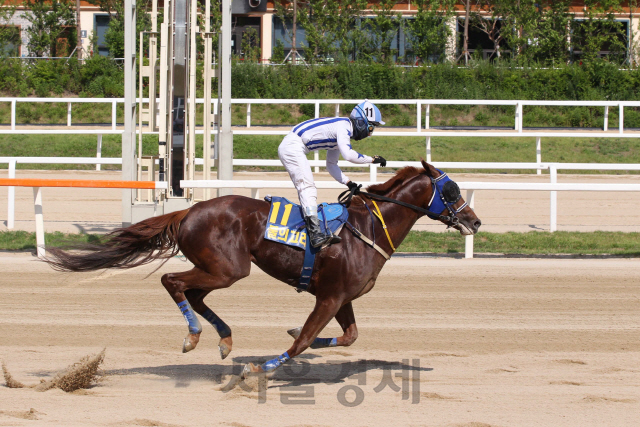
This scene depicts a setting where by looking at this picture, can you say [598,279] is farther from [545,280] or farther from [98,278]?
[98,278]

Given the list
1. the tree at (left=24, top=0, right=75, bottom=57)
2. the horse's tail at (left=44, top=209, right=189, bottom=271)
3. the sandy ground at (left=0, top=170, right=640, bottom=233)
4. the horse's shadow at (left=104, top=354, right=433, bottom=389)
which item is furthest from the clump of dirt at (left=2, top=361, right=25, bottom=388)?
the tree at (left=24, top=0, right=75, bottom=57)

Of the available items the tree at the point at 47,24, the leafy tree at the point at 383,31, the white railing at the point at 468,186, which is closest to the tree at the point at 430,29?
the leafy tree at the point at 383,31

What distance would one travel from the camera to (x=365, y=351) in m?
5.66

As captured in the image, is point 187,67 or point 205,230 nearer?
point 205,230

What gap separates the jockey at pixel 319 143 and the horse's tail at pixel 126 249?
0.81 metres

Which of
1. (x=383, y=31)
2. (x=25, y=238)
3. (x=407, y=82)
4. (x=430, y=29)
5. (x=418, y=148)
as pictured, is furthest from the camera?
(x=383, y=31)

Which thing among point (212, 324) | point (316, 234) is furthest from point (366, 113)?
point (212, 324)

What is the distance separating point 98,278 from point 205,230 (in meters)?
3.21

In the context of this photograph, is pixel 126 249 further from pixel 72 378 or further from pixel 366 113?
pixel 366 113

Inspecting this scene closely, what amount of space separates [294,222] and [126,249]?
1.18 m

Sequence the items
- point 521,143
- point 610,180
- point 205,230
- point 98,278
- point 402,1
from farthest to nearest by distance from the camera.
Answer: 1. point 402,1
2. point 521,143
3. point 610,180
4. point 98,278
5. point 205,230

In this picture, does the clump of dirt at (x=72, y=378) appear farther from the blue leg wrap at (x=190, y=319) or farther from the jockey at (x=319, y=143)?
the jockey at (x=319, y=143)

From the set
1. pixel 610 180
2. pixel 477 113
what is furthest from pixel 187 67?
pixel 477 113

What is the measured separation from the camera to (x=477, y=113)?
20.1 meters
